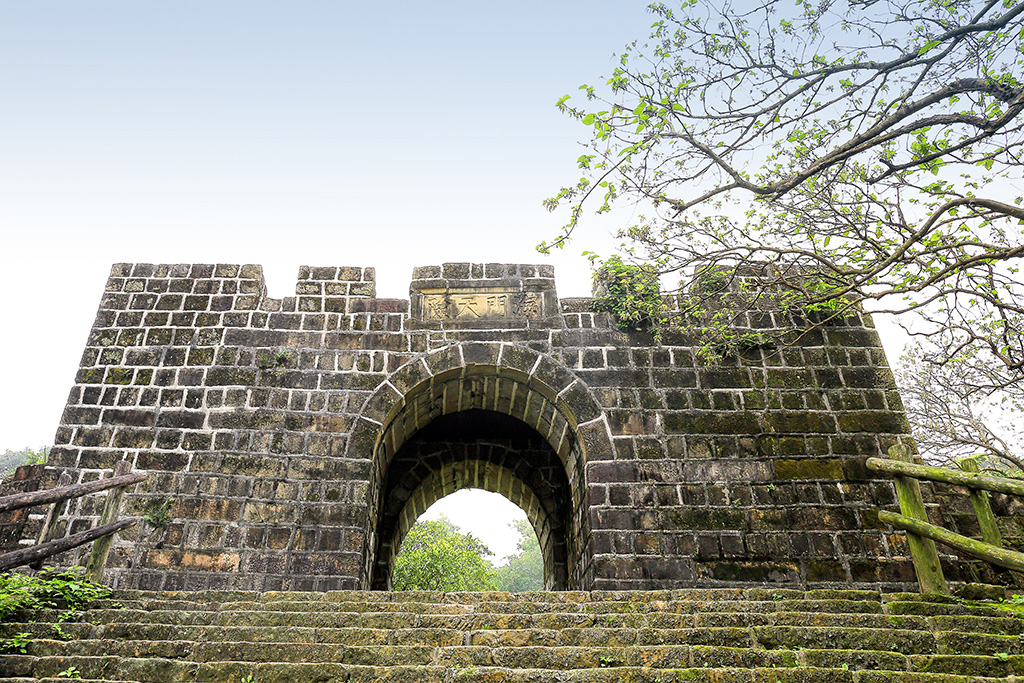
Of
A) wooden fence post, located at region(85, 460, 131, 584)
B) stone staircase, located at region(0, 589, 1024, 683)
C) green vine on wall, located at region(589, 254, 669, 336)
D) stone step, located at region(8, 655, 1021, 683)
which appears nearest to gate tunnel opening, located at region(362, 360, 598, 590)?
green vine on wall, located at region(589, 254, 669, 336)

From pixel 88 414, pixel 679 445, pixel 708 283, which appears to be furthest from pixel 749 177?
pixel 88 414

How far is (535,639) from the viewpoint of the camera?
3354mm

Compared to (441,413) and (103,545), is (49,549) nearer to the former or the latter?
(103,545)

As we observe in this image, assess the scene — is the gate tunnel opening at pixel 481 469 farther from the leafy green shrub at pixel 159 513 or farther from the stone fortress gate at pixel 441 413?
the leafy green shrub at pixel 159 513

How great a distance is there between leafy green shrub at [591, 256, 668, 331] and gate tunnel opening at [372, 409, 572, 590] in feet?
7.83

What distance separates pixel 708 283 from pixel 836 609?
3.63 meters

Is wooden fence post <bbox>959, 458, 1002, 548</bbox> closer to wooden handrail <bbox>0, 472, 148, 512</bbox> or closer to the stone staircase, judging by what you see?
the stone staircase

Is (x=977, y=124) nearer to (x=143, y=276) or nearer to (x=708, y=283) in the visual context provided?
(x=708, y=283)

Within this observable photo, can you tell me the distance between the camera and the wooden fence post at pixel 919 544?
4148 millimetres

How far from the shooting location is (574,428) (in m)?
6.05

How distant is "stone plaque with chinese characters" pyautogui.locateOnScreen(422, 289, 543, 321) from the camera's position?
6.52m

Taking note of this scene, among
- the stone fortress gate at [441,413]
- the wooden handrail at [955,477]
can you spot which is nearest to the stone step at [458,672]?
the wooden handrail at [955,477]

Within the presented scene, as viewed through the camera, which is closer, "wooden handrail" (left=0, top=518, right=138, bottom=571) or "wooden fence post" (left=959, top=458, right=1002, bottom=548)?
"wooden handrail" (left=0, top=518, right=138, bottom=571)

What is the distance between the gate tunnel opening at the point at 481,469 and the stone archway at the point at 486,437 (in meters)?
0.01
